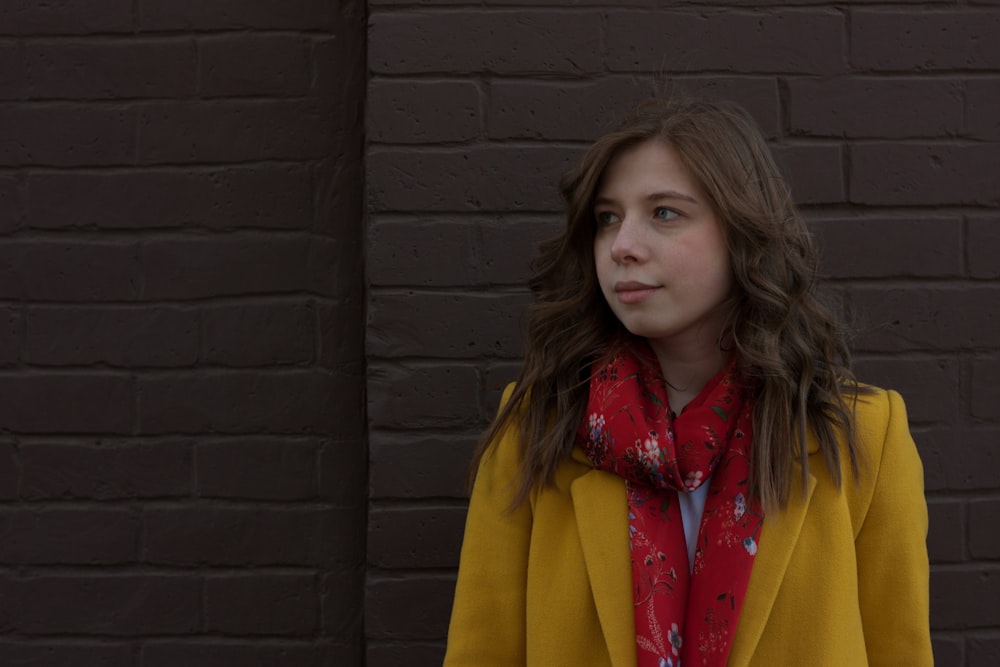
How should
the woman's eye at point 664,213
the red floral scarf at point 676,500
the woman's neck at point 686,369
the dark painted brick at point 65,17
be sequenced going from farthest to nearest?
the dark painted brick at point 65,17 < the woman's neck at point 686,369 < the woman's eye at point 664,213 < the red floral scarf at point 676,500

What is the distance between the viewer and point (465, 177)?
2434mm

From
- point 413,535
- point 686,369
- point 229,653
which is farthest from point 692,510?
point 229,653

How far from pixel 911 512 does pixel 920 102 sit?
3.41 feet

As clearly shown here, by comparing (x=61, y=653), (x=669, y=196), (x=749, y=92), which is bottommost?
(x=61, y=653)

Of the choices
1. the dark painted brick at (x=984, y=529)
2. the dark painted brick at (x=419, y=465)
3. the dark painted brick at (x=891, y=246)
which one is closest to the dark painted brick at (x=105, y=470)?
the dark painted brick at (x=419, y=465)

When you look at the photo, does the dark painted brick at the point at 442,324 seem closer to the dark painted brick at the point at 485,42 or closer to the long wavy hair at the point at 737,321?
the long wavy hair at the point at 737,321

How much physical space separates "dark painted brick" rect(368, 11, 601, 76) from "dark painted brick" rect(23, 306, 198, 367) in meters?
0.84

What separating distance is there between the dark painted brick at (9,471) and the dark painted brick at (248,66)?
3.36 feet

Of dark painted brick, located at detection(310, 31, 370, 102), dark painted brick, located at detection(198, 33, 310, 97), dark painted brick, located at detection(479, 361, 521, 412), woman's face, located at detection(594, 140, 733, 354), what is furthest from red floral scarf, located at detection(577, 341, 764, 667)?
dark painted brick, located at detection(198, 33, 310, 97)

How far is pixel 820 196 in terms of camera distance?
8.13 ft

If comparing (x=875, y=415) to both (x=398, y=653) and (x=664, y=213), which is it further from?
(x=398, y=653)

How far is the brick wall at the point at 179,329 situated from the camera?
103 inches

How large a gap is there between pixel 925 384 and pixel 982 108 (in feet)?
2.20

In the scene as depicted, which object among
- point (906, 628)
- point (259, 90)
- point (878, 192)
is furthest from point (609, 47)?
point (906, 628)
